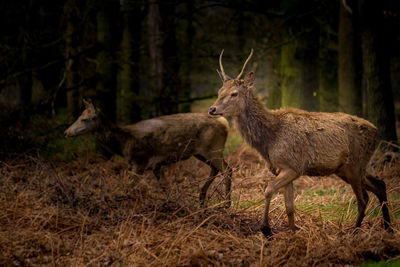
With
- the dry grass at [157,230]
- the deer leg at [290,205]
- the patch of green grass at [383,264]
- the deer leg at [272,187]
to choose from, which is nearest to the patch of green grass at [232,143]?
the dry grass at [157,230]

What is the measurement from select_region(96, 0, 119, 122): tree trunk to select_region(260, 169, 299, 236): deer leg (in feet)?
23.2

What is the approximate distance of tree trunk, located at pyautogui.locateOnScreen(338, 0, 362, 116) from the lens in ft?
40.1

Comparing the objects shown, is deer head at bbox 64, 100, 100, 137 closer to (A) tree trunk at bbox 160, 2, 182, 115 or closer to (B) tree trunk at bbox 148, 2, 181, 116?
(B) tree trunk at bbox 148, 2, 181, 116

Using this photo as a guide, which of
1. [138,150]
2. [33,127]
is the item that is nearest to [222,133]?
[138,150]

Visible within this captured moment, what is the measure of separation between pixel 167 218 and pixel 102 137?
4.02 meters

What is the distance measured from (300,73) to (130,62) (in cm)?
507

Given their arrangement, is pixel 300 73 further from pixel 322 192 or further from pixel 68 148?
pixel 68 148

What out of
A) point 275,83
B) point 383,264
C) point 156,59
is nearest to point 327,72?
point 275,83

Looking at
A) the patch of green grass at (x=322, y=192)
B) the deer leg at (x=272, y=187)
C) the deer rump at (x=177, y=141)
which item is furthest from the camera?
the deer rump at (x=177, y=141)

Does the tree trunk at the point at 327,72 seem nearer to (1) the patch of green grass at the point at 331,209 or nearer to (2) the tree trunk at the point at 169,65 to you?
(2) the tree trunk at the point at 169,65

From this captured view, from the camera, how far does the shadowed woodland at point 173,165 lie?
528 cm

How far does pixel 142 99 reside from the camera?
12.1 m

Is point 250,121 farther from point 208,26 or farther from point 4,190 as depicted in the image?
point 208,26

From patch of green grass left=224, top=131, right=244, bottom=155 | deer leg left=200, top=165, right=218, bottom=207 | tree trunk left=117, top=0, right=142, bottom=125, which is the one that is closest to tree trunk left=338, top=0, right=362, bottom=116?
patch of green grass left=224, top=131, right=244, bottom=155
